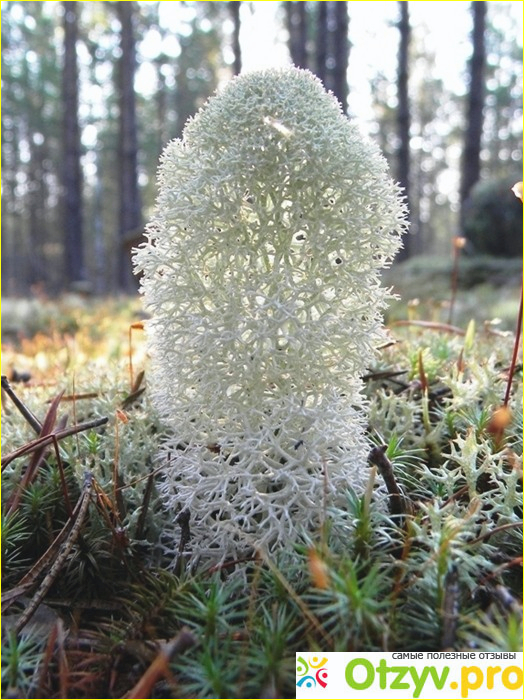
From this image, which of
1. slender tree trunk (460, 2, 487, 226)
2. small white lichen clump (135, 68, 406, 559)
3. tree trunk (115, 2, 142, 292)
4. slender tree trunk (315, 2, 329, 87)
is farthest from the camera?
tree trunk (115, 2, 142, 292)

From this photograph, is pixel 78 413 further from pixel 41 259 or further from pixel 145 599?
pixel 41 259

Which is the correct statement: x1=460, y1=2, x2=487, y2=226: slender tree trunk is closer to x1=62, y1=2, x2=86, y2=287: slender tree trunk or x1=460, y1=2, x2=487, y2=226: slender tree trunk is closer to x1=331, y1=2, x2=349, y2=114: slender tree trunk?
x1=331, y1=2, x2=349, y2=114: slender tree trunk

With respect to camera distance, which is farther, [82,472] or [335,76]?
[335,76]

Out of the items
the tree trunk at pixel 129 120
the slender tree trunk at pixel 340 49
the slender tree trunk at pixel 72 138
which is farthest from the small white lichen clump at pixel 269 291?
the slender tree trunk at pixel 72 138

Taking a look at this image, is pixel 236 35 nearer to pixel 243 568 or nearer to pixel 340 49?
pixel 340 49

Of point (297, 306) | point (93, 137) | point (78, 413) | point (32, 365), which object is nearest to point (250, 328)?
point (297, 306)

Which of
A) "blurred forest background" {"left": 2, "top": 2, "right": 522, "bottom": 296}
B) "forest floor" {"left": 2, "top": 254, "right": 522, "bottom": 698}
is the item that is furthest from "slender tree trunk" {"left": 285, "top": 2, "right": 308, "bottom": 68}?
"forest floor" {"left": 2, "top": 254, "right": 522, "bottom": 698}
